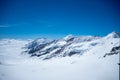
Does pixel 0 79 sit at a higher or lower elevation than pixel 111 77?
lower

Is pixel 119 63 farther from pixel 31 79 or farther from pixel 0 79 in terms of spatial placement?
pixel 0 79

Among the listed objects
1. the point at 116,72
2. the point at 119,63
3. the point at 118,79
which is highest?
the point at 119,63

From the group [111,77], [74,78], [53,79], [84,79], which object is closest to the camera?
[111,77]

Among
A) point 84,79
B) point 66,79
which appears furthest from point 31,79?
point 84,79

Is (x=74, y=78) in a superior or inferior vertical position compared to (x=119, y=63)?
inferior

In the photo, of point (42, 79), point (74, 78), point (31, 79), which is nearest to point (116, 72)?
point (74, 78)

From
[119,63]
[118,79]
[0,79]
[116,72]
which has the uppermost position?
[119,63]

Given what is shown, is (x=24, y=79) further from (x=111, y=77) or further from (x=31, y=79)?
(x=111, y=77)

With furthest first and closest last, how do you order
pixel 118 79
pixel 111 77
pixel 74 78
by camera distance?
pixel 74 78, pixel 111 77, pixel 118 79

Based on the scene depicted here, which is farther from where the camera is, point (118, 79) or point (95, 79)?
point (95, 79)

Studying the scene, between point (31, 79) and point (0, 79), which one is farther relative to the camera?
point (31, 79)
